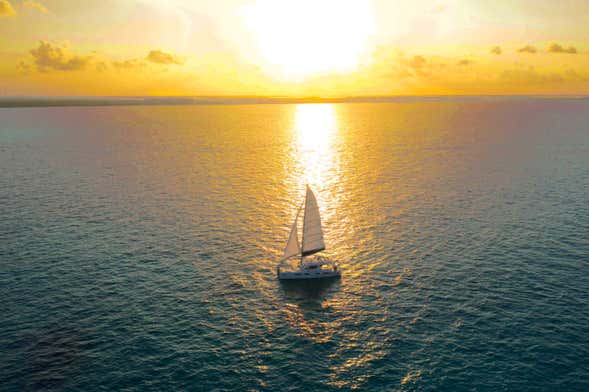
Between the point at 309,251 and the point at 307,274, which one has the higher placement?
the point at 309,251

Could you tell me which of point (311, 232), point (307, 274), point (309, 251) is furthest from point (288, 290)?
point (311, 232)

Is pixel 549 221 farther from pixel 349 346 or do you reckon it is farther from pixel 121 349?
pixel 121 349

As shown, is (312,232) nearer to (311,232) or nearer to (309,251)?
(311,232)

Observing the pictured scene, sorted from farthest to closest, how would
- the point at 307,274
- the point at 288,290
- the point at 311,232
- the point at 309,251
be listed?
1. the point at 309,251
2. the point at 311,232
3. the point at 307,274
4. the point at 288,290

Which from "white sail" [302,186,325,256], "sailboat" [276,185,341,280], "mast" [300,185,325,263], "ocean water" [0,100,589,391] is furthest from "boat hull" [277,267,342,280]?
"white sail" [302,186,325,256]

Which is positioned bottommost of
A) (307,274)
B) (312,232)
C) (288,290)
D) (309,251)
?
(288,290)

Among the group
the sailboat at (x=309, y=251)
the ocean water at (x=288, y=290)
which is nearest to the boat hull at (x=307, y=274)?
the sailboat at (x=309, y=251)

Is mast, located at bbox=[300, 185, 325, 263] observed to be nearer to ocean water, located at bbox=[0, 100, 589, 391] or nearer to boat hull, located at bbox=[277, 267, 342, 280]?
boat hull, located at bbox=[277, 267, 342, 280]
